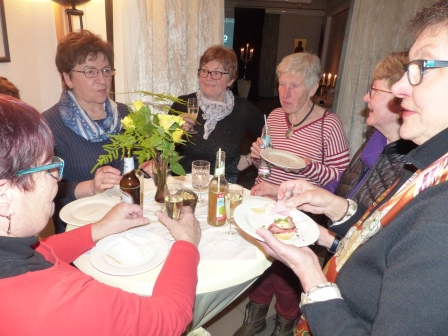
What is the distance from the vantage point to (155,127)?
1491 millimetres

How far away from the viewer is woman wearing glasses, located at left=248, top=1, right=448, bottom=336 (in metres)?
0.62

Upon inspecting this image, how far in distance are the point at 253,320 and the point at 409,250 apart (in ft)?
6.01

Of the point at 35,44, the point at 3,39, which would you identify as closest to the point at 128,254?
the point at 3,39

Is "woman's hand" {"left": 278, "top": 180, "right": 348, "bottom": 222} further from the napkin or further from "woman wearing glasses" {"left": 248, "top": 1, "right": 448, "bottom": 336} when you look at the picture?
the napkin

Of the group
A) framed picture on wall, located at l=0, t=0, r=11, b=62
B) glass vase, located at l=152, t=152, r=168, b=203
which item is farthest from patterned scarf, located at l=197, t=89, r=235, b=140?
framed picture on wall, located at l=0, t=0, r=11, b=62

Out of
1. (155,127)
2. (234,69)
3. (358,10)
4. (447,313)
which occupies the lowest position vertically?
(447,313)

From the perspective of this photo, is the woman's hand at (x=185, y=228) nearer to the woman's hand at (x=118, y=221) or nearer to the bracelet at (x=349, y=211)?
the woman's hand at (x=118, y=221)

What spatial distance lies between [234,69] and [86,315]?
2278 mm

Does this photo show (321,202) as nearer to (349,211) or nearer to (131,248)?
(349,211)

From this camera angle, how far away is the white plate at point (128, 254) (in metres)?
1.21

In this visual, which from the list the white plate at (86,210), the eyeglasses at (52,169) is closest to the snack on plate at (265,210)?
the white plate at (86,210)

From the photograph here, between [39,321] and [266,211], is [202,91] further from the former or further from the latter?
[39,321]

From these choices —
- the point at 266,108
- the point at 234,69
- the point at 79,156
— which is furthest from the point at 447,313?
the point at 266,108

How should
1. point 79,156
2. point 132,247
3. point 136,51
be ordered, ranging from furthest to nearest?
point 136,51 < point 79,156 < point 132,247
